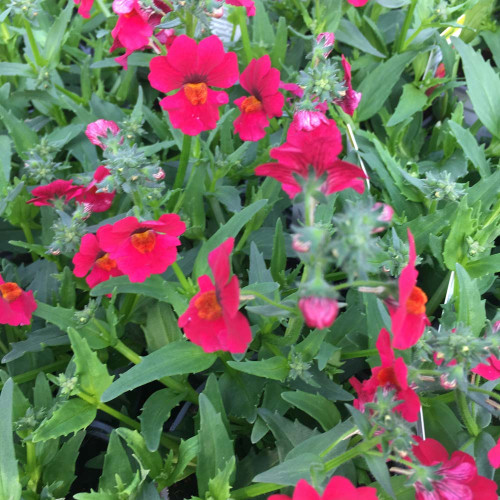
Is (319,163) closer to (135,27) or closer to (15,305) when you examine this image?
(135,27)

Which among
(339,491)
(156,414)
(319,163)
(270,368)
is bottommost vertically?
(156,414)

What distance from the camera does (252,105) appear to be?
1284 mm

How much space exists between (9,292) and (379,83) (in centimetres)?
113

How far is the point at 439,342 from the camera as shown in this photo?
832 millimetres

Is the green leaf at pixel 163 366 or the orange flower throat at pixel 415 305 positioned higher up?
the orange flower throat at pixel 415 305

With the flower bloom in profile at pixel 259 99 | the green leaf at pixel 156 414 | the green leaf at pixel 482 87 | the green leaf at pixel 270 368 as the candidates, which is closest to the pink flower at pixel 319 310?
the green leaf at pixel 270 368

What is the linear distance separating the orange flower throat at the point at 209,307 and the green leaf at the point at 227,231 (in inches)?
10.9

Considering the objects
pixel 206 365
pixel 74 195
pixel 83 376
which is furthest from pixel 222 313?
pixel 74 195

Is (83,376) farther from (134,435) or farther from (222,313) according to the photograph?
(222,313)

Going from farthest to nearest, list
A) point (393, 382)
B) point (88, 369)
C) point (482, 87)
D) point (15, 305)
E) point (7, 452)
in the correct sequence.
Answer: point (482, 87) → point (15, 305) → point (88, 369) → point (7, 452) → point (393, 382)

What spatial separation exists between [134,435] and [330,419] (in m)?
0.37

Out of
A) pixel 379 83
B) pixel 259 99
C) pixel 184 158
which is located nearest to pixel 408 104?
pixel 379 83

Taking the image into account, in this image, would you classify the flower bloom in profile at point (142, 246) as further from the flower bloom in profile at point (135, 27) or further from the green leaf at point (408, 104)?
the green leaf at point (408, 104)

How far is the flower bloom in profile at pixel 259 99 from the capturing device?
1.21 m
